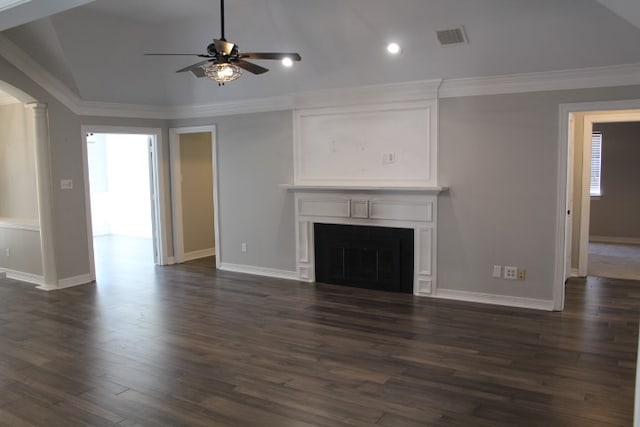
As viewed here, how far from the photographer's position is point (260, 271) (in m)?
6.82

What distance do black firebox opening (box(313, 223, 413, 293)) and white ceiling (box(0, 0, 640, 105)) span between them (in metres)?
1.75

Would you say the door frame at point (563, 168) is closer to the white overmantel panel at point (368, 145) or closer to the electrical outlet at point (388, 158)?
the white overmantel panel at point (368, 145)

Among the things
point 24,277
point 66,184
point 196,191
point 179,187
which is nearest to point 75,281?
point 24,277

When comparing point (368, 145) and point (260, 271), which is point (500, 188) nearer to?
point (368, 145)

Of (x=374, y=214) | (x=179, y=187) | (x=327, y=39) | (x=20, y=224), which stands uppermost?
(x=327, y=39)

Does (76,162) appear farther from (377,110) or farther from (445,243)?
(445,243)

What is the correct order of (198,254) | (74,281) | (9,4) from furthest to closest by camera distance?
(198,254), (74,281), (9,4)

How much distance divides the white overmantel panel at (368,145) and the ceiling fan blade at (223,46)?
2.54m

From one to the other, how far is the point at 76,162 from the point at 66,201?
51 centimetres

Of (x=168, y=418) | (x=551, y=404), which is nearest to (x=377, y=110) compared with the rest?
(x=551, y=404)

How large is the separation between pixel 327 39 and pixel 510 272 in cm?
308

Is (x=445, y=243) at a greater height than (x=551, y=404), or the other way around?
(x=445, y=243)

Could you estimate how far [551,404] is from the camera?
121 inches

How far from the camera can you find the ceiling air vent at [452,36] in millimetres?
4445
